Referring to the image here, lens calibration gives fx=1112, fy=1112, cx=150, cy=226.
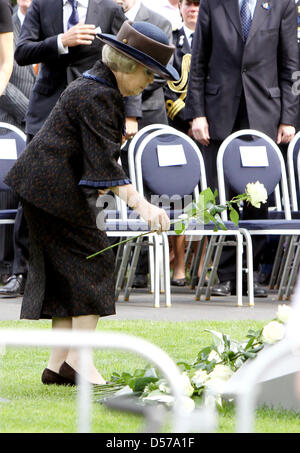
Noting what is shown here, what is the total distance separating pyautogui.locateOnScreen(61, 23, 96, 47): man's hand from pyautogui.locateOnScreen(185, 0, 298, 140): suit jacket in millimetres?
1315

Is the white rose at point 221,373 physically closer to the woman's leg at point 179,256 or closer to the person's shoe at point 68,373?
the person's shoe at point 68,373

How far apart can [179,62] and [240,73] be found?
1302mm

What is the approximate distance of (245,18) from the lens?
28.4 feet

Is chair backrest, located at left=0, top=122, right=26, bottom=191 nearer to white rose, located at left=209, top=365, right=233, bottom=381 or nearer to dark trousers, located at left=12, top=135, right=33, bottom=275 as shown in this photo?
dark trousers, located at left=12, top=135, right=33, bottom=275

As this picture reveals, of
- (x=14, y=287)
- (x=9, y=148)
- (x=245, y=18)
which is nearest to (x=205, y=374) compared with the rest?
(x=14, y=287)

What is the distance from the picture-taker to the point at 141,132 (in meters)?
8.42

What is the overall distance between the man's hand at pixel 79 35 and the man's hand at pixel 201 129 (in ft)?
4.36

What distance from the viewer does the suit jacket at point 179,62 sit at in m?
9.88

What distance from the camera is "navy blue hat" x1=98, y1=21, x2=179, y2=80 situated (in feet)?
14.4

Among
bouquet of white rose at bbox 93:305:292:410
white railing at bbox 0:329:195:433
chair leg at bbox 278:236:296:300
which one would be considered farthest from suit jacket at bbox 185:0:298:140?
white railing at bbox 0:329:195:433

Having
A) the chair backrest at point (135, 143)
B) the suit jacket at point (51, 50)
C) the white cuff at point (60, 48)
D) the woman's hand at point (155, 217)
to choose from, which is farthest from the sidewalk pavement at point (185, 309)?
the woman's hand at point (155, 217)

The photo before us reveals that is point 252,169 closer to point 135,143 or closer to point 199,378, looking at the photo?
point 135,143
